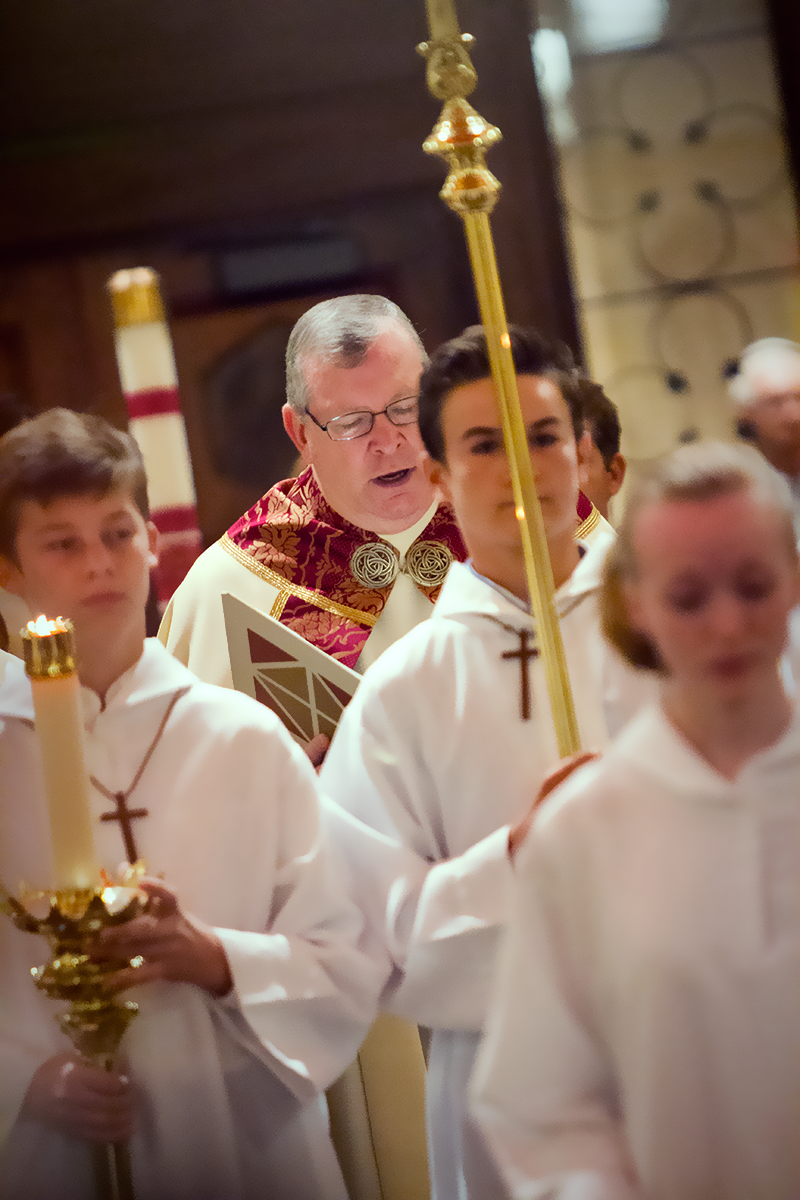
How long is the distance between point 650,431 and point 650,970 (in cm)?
53

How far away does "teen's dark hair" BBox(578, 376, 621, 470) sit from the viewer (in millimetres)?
1120

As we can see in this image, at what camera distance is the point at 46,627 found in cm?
97

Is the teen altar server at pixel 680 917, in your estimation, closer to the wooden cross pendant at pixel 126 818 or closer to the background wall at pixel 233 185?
the wooden cross pendant at pixel 126 818

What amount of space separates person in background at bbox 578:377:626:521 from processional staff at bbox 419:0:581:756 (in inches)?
4.1

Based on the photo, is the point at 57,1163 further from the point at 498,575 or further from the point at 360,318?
the point at 360,318

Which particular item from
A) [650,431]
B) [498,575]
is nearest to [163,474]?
[498,575]

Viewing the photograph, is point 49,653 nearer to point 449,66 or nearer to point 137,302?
point 137,302

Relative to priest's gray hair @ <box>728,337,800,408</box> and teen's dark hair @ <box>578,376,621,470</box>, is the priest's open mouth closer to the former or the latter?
teen's dark hair @ <box>578,376,621,470</box>

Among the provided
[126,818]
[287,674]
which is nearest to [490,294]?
[287,674]

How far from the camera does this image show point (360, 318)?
4.04 feet

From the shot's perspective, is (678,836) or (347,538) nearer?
(678,836)

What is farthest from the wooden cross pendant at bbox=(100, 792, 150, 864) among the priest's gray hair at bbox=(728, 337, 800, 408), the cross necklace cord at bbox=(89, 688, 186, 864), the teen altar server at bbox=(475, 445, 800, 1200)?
the priest's gray hair at bbox=(728, 337, 800, 408)

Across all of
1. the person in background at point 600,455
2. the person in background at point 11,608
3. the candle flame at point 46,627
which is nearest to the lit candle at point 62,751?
the candle flame at point 46,627

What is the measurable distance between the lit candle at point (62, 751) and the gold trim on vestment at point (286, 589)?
0.36 m
